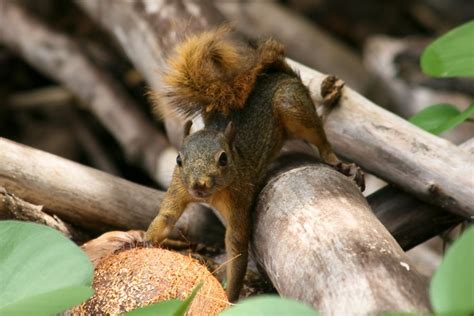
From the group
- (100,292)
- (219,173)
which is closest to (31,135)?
(219,173)

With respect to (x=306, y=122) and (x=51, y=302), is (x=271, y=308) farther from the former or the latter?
(x=306, y=122)

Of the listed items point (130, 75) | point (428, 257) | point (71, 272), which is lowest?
point (428, 257)

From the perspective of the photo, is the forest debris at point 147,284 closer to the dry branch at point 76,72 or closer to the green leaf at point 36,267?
the green leaf at point 36,267

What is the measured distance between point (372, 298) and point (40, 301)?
1.75ft

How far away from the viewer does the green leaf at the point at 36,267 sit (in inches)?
49.1

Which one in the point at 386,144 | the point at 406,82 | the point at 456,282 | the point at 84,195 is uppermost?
the point at 456,282

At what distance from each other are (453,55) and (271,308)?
1358mm

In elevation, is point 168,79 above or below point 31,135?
above

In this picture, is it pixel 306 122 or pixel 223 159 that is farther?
pixel 306 122

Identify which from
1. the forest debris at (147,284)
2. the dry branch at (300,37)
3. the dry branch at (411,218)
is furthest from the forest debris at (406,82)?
the forest debris at (147,284)

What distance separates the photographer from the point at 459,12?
15.0 feet

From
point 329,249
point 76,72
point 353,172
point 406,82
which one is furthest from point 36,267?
point 406,82

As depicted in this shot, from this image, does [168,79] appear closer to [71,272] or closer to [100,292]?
[100,292]

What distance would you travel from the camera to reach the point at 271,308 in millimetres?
1101
